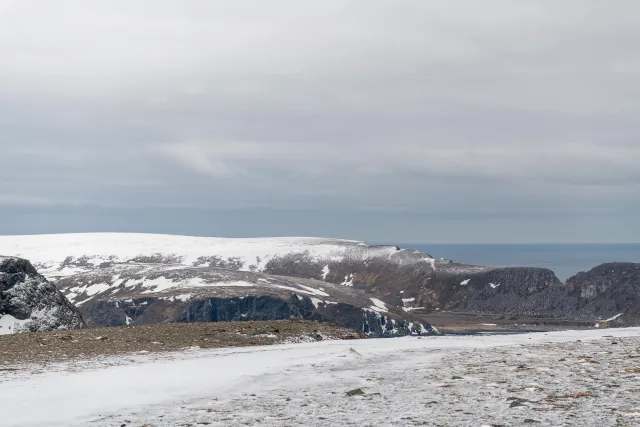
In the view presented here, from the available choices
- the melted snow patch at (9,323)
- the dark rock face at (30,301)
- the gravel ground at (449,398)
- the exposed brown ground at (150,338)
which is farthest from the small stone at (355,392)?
the dark rock face at (30,301)

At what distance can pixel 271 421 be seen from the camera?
40.3 ft

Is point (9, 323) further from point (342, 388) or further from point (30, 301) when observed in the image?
point (342, 388)

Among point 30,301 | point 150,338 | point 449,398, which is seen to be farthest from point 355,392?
point 30,301

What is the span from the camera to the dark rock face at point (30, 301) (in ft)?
130

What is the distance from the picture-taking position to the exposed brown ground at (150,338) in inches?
899

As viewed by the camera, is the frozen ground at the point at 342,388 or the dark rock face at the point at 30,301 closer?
the frozen ground at the point at 342,388

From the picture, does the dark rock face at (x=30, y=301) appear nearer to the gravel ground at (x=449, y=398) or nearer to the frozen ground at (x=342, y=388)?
the frozen ground at (x=342, y=388)

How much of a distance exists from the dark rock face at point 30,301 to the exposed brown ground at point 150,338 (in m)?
12.3

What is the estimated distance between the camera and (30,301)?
40781 millimetres

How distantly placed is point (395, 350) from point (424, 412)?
1058 cm

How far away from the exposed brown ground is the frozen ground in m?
2.03

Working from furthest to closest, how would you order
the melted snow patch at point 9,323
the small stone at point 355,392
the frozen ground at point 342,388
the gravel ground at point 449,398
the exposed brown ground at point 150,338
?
1. the melted snow patch at point 9,323
2. the exposed brown ground at point 150,338
3. the small stone at point 355,392
4. the frozen ground at point 342,388
5. the gravel ground at point 449,398

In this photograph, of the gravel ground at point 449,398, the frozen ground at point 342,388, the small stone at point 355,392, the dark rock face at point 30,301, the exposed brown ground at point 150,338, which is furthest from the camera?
the dark rock face at point 30,301

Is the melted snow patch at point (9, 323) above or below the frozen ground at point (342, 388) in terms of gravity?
below
